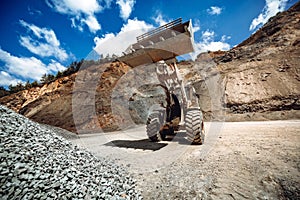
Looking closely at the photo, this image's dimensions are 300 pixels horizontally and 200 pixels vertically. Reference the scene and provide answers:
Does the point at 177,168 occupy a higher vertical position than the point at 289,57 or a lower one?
lower

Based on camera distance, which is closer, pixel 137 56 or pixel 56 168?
pixel 56 168

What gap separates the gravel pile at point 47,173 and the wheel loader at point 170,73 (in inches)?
84.0

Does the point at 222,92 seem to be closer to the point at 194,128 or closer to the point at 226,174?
the point at 194,128

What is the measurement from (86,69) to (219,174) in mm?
18790

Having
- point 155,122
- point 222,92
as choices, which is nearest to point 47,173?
point 155,122

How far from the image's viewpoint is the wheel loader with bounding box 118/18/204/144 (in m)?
3.80

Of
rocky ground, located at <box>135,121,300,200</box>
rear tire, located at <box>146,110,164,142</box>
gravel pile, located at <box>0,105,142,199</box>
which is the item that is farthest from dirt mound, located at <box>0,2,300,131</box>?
gravel pile, located at <box>0,105,142,199</box>

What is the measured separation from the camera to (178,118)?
4691mm

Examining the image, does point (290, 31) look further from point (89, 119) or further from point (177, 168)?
point (89, 119)

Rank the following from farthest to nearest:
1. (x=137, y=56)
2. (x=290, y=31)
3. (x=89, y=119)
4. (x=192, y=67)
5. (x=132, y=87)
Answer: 1. (x=192, y=67)
2. (x=132, y=87)
3. (x=290, y=31)
4. (x=89, y=119)
5. (x=137, y=56)

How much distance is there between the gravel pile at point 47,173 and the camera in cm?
163

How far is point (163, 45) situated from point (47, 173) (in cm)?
382

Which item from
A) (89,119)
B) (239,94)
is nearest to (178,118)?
(239,94)

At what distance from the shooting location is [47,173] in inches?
73.1
